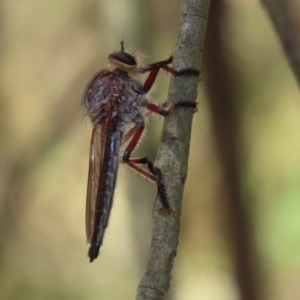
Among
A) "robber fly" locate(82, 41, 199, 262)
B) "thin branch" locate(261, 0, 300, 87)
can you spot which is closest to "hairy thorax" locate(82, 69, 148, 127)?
"robber fly" locate(82, 41, 199, 262)

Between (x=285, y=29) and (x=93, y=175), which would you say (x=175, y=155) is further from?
(x=285, y=29)

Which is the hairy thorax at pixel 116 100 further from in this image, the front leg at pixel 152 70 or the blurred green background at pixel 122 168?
the blurred green background at pixel 122 168

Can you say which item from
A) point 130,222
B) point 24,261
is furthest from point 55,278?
point 130,222

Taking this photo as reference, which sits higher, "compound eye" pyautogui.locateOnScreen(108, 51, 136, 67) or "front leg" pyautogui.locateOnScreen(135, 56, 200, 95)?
"compound eye" pyautogui.locateOnScreen(108, 51, 136, 67)

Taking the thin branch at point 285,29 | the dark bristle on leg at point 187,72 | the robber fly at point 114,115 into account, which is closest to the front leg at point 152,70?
the robber fly at point 114,115

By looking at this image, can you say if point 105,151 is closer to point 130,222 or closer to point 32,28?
point 130,222

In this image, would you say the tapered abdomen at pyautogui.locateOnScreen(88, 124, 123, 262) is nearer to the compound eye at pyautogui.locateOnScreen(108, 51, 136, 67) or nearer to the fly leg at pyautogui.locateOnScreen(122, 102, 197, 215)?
the fly leg at pyautogui.locateOnScreen(122, 102, 197, 215)

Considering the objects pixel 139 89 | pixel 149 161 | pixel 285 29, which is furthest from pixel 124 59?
pixel 285 29
